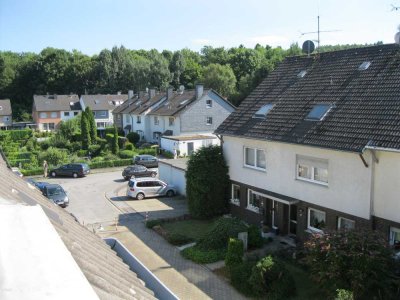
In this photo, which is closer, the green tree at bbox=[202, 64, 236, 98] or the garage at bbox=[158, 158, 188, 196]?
the garage at bbox=[158, 158, 188, 196]

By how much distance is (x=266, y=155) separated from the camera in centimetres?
2089

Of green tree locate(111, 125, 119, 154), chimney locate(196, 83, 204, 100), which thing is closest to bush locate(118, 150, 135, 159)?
green tree locate(111, 125, 119, 154)

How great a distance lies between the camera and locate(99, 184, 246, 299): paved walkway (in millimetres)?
15552

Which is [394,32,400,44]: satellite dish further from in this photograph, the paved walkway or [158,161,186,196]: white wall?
[158,161,186,196]: white wall

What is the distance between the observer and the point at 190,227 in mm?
22938

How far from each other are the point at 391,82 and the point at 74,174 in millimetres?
29858

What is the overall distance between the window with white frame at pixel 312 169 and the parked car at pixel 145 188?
1339cm

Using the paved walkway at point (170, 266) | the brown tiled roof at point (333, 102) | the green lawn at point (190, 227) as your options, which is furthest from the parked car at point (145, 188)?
the brown tiled roof at point (333, 102)

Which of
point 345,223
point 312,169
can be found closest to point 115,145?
point 312,169

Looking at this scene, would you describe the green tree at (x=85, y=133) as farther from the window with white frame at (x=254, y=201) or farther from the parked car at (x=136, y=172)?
the window with white frame at (x=254, y=201)

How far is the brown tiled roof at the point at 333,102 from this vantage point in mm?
16219

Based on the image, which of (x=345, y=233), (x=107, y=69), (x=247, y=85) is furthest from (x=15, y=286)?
(x=107, y=69)

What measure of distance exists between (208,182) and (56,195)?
36.7ft

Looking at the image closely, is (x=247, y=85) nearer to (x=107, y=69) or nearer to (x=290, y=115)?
(x=107, y=69)
